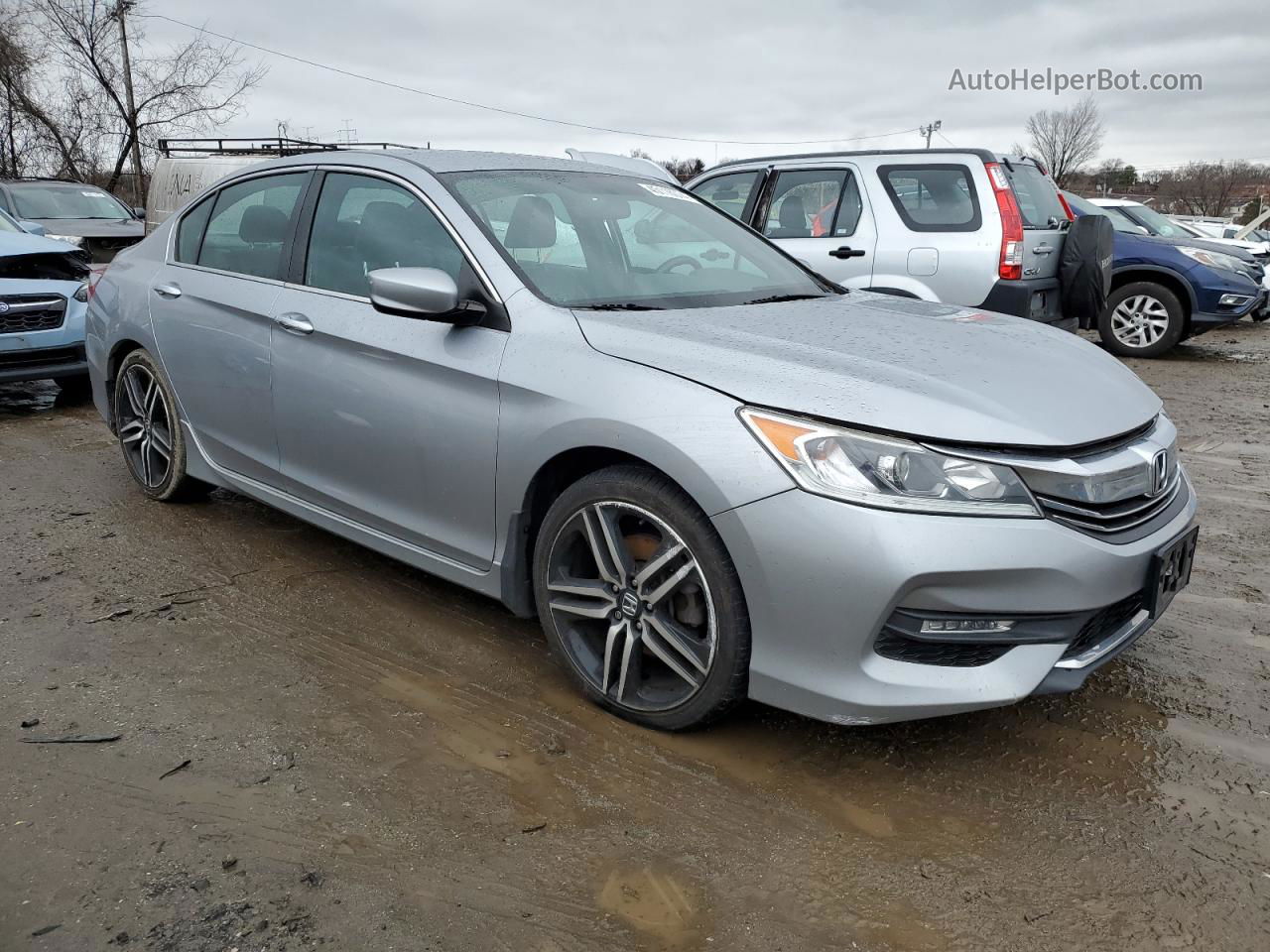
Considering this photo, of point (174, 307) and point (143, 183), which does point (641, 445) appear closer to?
point (174, 307)

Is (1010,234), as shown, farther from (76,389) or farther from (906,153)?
(76,389)

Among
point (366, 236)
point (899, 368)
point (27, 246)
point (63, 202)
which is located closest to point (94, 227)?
point (63, 202)

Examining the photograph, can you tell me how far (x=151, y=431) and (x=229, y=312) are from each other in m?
1.07

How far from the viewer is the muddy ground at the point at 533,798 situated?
217 centimetres

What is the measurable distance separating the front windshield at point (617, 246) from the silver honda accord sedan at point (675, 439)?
0.01 metres

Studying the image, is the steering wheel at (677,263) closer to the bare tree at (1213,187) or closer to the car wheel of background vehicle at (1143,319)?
the car wheel of background vehicle at (1143,319)

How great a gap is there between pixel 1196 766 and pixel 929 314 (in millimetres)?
1586

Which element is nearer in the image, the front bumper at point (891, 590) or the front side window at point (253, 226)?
the front bumper at point (891, 590)

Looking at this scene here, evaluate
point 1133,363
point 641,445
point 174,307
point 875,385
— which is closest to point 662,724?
point 641,445

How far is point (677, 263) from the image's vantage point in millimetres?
3635

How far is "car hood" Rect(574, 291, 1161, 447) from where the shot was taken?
249cm

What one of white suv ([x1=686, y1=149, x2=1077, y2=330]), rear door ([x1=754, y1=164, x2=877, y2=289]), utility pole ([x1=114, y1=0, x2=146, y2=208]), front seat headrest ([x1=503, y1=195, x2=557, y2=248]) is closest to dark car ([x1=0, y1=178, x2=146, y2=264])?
rear door ([x1=754, y1=164, x2=877, y2=289])

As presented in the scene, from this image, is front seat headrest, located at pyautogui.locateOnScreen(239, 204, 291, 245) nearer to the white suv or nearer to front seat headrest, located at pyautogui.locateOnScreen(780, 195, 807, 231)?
the white suv

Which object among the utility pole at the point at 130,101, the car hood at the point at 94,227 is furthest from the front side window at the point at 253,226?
the utility pole at the point at 130,101
